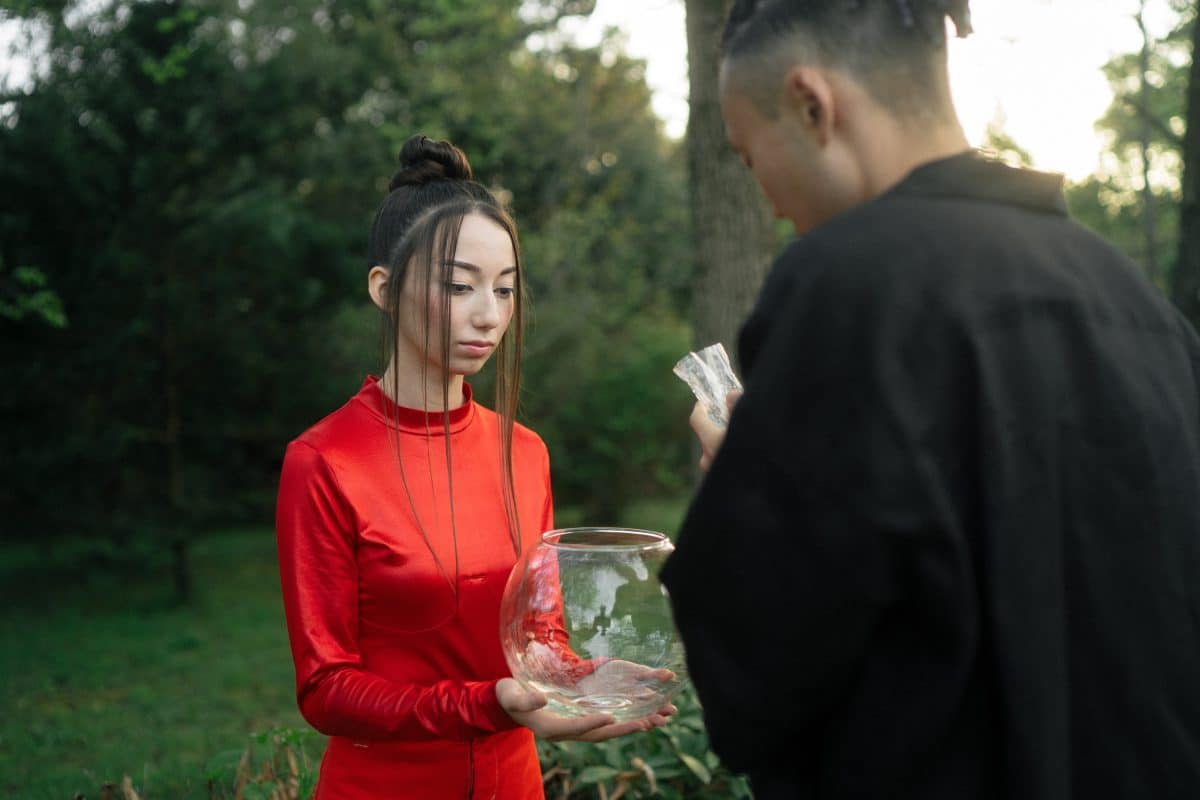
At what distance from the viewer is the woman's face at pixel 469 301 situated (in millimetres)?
2379

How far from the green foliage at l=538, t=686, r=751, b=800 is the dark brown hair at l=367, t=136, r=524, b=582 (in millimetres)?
1335

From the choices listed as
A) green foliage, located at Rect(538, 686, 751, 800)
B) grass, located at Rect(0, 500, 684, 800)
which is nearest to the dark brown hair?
green foliage, located at Rect(538, 686, 751, 800)

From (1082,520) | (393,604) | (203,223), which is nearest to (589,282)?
(203,223)

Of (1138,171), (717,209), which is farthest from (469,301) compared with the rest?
(1138,171)

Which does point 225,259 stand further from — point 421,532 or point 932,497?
point 932,497

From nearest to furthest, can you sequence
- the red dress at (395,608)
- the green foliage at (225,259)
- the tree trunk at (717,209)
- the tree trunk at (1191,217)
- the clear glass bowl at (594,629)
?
1. the clear glass bowl at (594,629)
2. the red dress at (395,608)
3. the tree trunk at (717,209)
4. the tree trunk at (1191,217)
5. the green foliage at (225,259)

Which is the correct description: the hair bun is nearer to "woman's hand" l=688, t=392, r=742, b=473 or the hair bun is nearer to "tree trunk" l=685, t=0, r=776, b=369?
"woman's hand" l=688, t=392, r=742, b=473

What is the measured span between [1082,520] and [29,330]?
10.1 metres

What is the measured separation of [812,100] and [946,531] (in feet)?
1.90

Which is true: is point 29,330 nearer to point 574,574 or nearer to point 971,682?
point 574,574

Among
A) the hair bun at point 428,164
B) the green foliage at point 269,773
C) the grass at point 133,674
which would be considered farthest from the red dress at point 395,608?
the grass at point 133,674

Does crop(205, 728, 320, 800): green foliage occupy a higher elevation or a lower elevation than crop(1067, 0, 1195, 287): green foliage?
lower

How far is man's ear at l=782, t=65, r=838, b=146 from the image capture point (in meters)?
1.40

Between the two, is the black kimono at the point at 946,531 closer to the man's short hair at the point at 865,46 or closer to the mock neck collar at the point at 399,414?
the man's short hair at the point at 865,46
